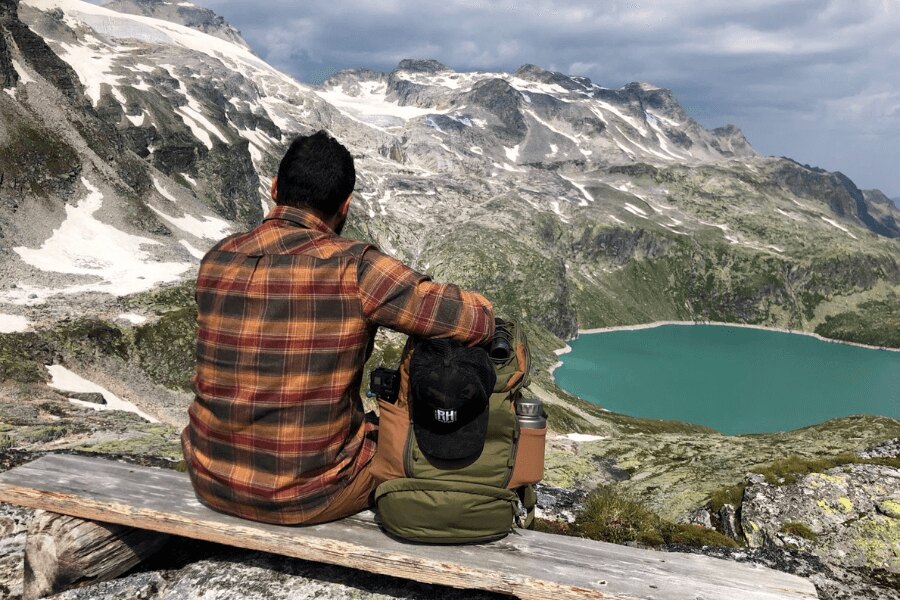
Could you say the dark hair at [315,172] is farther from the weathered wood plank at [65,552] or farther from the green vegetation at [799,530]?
the green vegetation at [799,530]

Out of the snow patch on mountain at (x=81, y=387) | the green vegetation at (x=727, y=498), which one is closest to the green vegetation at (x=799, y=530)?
the green vegetation at (x=727, y=498)

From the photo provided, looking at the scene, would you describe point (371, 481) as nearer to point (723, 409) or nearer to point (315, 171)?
point (315, 171)

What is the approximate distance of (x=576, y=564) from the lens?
5.22 meters

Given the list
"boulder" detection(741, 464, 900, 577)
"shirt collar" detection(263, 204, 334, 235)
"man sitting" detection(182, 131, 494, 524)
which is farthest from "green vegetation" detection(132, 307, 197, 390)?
"boulder" detection(741, 464, 900, 577)

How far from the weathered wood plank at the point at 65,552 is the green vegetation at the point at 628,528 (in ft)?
19.0

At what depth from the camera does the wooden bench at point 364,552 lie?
4930 mm

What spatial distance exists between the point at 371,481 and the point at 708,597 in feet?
11.7

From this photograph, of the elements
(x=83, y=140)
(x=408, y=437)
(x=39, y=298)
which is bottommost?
(x=39, y=298)

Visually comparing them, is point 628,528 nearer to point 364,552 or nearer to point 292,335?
point 364,552

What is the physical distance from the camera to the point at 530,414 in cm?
571

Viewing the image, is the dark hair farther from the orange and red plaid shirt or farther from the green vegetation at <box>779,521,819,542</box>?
the green vegetation at <box>779,521,819,542</box>

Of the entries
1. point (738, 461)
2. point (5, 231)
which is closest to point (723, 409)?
point (738, 461)

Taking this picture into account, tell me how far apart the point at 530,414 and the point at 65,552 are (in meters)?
5.40

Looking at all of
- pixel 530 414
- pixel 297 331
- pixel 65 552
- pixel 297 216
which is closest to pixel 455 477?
pixel 530 414
